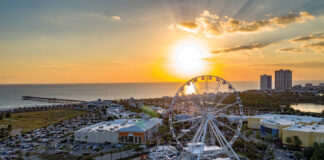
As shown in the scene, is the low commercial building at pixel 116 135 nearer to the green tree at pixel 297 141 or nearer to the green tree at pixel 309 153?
the green tree at pixel 297 141

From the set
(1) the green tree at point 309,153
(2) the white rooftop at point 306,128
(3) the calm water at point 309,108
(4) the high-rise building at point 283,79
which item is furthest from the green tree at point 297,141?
(4) the high-rise building at point 283,79

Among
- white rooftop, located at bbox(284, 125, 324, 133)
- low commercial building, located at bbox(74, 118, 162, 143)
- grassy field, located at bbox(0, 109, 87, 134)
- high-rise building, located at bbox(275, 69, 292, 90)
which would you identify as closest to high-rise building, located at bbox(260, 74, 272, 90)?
high-rise building, located at bbox(275, 69, 292, 90)

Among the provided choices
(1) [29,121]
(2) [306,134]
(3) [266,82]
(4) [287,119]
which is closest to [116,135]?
(2) [306,134]

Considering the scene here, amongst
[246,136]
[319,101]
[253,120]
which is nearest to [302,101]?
[319,101]

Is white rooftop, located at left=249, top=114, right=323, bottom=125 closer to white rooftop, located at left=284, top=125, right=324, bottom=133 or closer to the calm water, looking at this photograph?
white rooftop, located at left=284, top=125, right=324, bottom=133

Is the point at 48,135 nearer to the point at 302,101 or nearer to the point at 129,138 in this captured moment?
the point at 129,138

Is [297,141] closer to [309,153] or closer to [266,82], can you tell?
[309,153]
